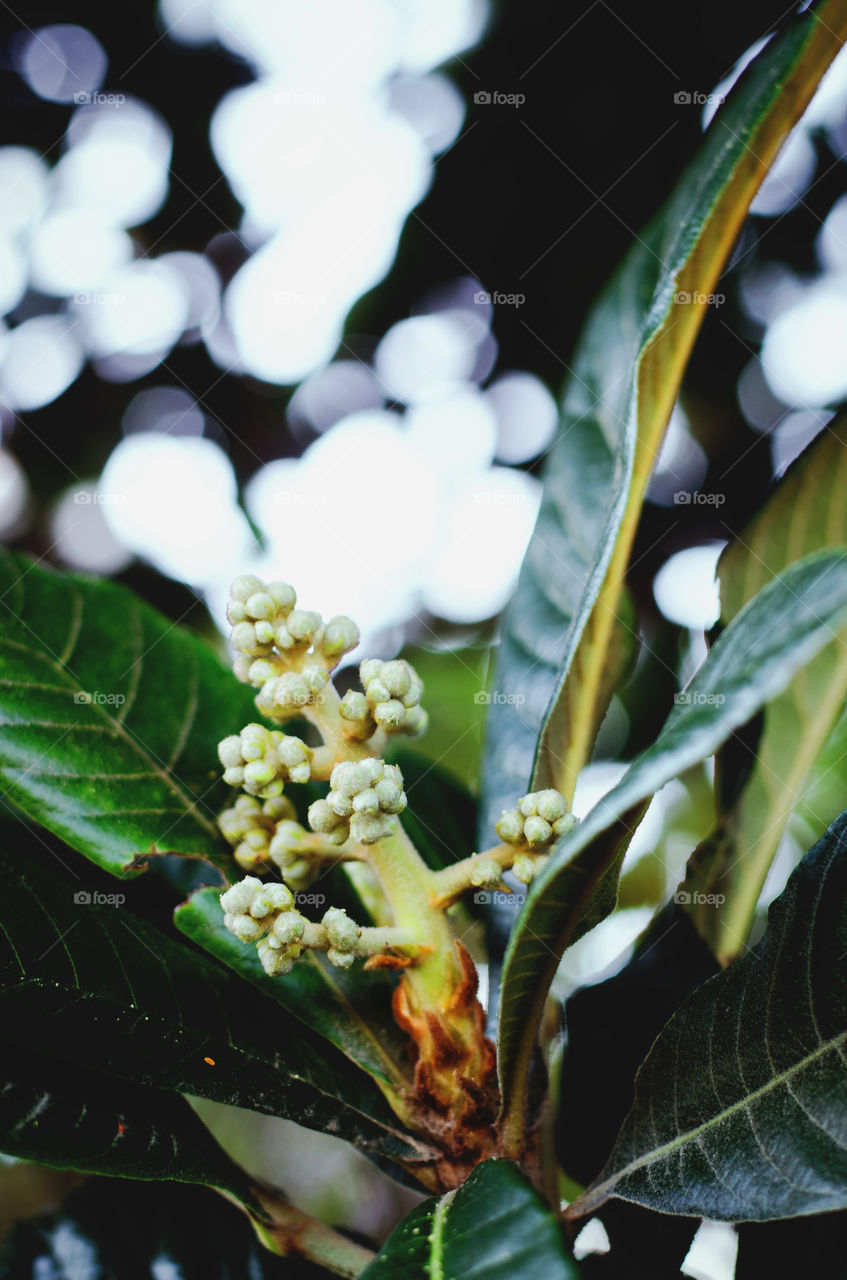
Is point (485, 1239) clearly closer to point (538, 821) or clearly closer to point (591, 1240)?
point (538, 821)

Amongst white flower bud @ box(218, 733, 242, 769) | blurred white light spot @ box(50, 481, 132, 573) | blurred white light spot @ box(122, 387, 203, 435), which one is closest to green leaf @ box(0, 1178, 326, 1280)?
white flower bud @ box(218, 733, 242, 769)

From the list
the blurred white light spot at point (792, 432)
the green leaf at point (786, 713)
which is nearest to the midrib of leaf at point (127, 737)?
the green leaf at point (786, 713)

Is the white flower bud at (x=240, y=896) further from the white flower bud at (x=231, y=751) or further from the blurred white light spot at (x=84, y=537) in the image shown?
the blurred white light spot at (x=84, y=537)

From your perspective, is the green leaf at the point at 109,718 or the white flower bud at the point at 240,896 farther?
the green leaf at the point at 109,718

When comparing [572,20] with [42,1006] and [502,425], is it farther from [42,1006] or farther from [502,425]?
[42,1006]

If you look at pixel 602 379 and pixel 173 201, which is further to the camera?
pixel 173 201

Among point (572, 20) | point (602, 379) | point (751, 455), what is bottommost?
point (751, 455)

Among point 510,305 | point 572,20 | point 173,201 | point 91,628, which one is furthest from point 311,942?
point 173,201
